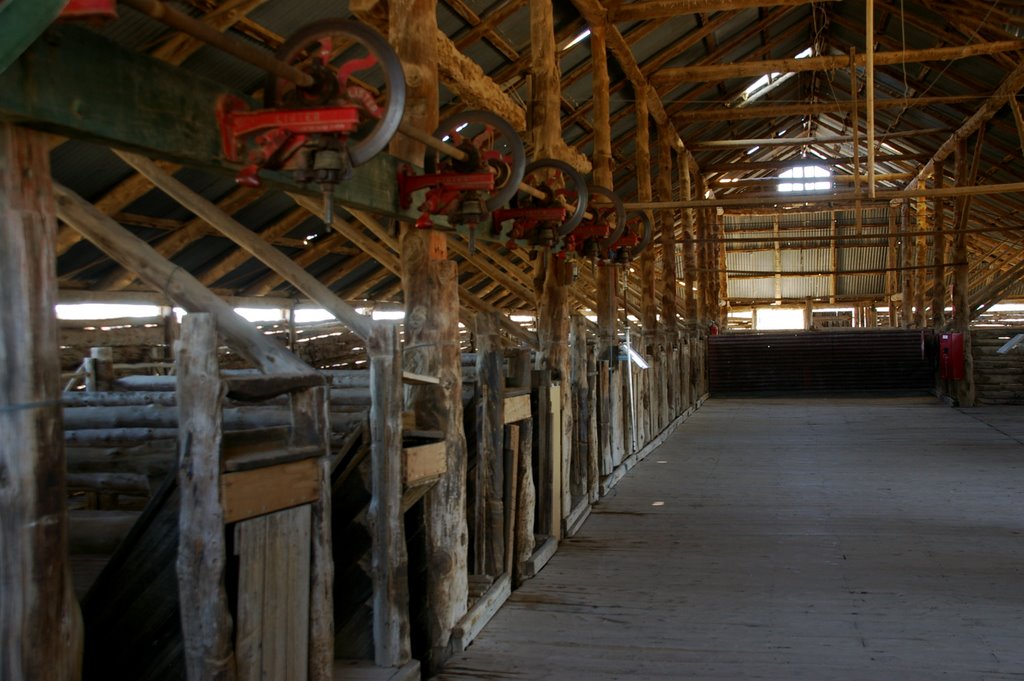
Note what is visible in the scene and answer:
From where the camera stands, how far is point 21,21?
2029 mm

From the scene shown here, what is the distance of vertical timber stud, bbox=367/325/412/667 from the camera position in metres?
3.76

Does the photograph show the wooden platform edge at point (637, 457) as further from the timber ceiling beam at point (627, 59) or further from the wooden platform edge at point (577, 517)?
the timber ceiling beam at point (627, 59)

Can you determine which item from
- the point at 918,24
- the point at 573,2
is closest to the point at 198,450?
the point at 573,2

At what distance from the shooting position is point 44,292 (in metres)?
2.33

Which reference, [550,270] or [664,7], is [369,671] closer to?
[550,270]

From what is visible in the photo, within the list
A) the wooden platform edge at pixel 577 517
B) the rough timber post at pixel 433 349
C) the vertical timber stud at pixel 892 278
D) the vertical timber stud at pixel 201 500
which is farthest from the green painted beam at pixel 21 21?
the vertical timber stud at pixel 892 278

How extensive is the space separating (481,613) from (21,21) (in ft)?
11.8

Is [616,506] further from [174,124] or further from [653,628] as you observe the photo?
[174,124]

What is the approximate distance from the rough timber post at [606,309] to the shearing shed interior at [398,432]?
4cm

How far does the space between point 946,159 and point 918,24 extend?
25.6 ft

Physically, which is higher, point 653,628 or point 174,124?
point 174,124

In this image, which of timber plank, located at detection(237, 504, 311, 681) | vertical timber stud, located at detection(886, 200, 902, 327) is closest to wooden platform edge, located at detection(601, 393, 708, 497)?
timber plank, located at detection(237, 504, 311, 681)

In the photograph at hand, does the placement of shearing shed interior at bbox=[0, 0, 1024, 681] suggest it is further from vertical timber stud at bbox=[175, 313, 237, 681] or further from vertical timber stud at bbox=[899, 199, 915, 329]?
vertical timber stud at bbox=[899, 199, 915, 329]

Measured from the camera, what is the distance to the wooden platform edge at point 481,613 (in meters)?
4.53
